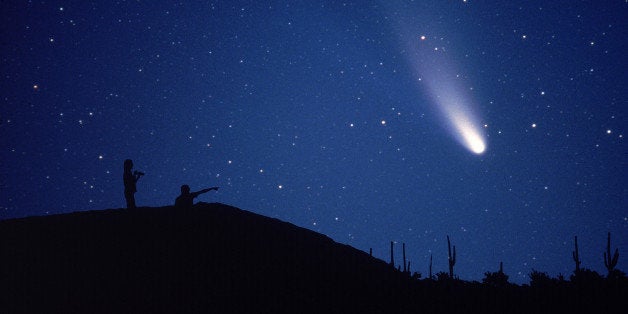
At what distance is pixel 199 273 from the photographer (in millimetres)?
11672

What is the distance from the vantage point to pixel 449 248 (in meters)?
35.2

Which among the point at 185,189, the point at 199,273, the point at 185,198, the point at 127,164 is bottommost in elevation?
the point at 199,273

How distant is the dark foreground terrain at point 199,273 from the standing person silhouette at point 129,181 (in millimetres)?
718

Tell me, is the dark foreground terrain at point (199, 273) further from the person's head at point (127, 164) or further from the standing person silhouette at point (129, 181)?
the person's head at point (127, 164)

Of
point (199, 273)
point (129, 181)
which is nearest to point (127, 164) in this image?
point (129, 181)

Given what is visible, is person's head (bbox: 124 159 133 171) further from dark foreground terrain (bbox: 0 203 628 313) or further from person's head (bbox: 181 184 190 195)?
person's head (bbox: 181 184 190 195)

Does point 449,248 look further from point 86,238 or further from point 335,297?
point 86,238

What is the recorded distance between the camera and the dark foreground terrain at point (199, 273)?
34.1 feet

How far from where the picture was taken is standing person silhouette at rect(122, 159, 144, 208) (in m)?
12.8

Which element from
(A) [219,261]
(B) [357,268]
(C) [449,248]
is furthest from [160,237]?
(C) [449,248]

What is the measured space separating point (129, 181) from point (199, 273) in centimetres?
400

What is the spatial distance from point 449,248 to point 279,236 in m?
24.0

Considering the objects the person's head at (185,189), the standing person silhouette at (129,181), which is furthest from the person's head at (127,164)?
the person's head at (185,189)

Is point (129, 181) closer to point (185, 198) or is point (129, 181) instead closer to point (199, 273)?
point (185, 198)
